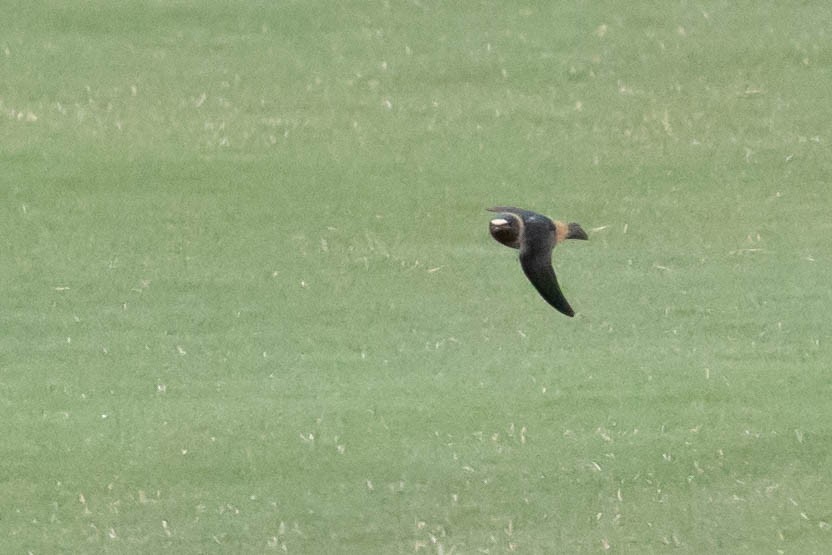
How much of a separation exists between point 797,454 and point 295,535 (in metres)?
2.48

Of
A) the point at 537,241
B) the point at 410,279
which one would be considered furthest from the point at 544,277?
the point at 410,279

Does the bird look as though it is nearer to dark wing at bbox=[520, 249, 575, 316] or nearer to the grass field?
dark wing at bbox=[520, 249, 575, 316]

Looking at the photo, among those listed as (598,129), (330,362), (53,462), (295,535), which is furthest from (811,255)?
(53,462)

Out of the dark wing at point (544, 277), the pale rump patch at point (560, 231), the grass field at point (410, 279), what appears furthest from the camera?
the grass field at point (410, 279)

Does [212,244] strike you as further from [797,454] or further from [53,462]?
[797,454]

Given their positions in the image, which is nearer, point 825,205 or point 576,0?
point 825,205

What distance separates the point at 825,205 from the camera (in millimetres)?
9961

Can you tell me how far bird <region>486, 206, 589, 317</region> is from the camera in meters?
6.51

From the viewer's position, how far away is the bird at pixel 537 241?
6.51 metres

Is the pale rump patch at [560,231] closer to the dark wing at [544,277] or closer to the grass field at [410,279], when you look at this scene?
the dark wing at [544,277]

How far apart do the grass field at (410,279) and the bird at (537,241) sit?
1524 mm

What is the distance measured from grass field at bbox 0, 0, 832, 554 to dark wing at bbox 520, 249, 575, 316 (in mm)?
1649

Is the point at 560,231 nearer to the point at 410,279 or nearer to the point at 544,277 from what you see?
the point at 544,277

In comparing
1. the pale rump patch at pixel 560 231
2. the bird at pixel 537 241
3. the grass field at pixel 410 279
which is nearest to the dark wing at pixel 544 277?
the bird at pixel 537 241
